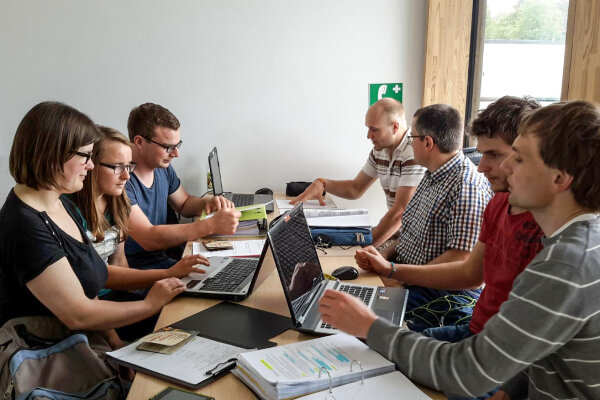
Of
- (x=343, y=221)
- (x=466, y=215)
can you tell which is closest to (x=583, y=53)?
(x=466, y=215)

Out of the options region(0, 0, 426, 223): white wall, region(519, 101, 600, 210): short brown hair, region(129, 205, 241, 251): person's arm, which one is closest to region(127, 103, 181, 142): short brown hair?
region(129, 205, 241, 251): person's arm

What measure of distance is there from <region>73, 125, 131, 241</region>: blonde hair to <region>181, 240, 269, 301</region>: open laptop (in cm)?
37

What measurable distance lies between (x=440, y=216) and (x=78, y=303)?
1.39 metres

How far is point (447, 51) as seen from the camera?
3.41 metres

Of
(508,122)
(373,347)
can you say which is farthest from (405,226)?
(373,347)

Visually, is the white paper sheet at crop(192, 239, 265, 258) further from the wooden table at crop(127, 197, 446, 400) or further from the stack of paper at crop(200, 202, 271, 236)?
the stack of paper at crop(200, 202, 271, 236)

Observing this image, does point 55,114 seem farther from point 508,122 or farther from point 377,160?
point 377,160

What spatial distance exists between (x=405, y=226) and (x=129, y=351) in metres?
1.46

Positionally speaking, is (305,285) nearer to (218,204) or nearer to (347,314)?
(347,314)

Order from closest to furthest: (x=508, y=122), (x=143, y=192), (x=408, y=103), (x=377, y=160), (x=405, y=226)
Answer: (x=508, y=122) < (x=405, y=226) < (x=143, y=192) < (x=377, y=160) < (x=408, y=103)

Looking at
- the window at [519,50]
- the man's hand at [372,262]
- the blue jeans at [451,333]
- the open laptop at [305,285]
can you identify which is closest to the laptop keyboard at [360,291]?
the open laptop at [305,285]

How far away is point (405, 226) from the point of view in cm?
239

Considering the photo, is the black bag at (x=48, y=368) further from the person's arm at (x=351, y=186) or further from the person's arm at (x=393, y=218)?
the person's arm at (x=351, y=186)

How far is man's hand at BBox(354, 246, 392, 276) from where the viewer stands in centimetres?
183
